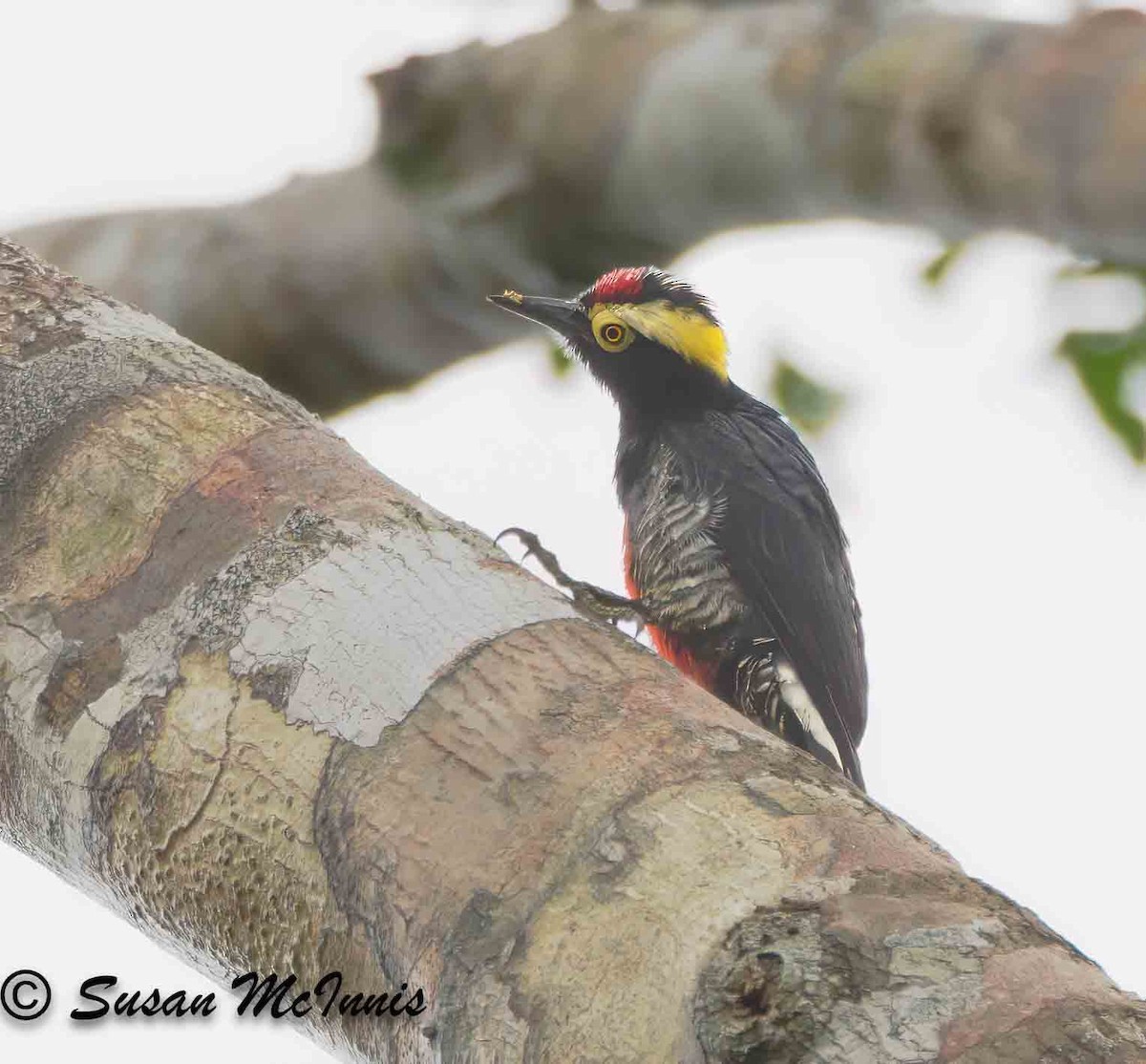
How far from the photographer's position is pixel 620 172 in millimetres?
3721

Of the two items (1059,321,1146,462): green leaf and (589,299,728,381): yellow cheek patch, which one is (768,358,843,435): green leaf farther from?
(1059,321,1146,462): green leaf

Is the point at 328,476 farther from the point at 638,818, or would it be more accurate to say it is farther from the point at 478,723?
the point at 638,818

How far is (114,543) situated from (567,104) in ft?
7.31

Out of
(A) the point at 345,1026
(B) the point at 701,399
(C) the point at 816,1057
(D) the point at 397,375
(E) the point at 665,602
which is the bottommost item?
(A) the point at 345,1026

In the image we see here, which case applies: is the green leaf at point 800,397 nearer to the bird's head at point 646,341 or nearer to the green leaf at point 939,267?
the bird's head at point 646,341

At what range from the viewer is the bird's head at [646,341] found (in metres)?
4.78

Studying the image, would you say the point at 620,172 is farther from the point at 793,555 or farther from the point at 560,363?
the point at 560,363

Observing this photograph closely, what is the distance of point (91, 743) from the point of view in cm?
180

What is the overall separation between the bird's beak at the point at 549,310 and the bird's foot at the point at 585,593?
3.31ft

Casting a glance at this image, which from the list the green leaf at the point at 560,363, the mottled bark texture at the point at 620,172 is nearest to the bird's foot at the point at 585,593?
the mottled bark texture at the point at 620,172

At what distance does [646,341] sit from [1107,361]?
175cm

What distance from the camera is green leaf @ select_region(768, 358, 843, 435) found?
4871mm

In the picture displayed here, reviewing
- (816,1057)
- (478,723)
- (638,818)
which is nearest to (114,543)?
(478,723)

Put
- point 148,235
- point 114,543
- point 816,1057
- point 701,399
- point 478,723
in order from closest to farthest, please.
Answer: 1. point 816,1057
2. point 478,723
3. point 114,543
4. point 148,235
5. point 701,399
